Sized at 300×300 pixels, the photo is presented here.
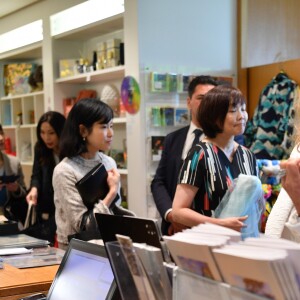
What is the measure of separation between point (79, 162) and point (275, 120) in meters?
1.74

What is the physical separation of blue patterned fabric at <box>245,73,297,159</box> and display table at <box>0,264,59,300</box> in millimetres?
2105

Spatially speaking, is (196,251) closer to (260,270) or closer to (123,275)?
(260,270)

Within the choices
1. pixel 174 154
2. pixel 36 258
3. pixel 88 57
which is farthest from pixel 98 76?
pixel 36 258

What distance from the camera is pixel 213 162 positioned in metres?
2.17

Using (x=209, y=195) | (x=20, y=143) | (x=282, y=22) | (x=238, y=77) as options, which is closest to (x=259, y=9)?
(x=282, y=22)

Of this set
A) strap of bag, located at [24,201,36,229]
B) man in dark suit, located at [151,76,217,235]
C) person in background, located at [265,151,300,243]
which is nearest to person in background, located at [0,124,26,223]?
strap of bag, located at [24,201,36,229]

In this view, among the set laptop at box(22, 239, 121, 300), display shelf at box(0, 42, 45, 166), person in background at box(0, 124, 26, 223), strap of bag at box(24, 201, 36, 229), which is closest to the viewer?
laptop at box(22, 239, 121, 300)

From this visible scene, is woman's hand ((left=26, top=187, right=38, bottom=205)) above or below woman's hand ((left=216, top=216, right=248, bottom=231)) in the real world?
below

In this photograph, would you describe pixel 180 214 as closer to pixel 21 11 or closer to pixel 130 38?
pixel 130 38

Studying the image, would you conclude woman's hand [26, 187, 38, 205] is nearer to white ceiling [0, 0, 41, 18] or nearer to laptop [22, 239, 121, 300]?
laptop [22, 239, 121, 300]

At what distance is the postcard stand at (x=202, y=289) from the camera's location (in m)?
0.88

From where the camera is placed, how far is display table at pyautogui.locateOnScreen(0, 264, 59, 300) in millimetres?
1822

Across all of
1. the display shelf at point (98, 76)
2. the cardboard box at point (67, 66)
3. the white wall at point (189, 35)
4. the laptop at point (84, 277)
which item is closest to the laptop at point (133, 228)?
the laptop at point (84, 277)

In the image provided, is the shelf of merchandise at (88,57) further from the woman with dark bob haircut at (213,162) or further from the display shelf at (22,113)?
the woman with dark bob haircut at (213,162)
